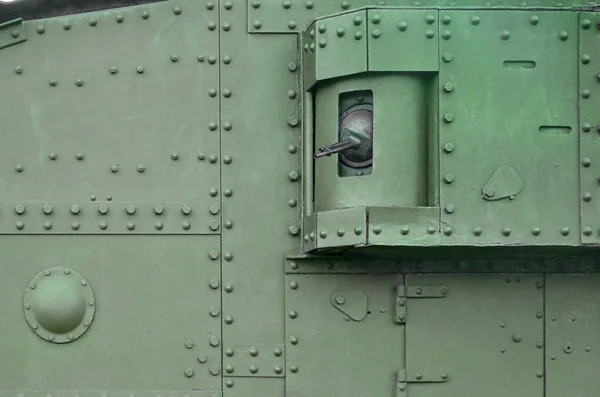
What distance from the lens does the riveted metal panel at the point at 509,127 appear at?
373 centimetres

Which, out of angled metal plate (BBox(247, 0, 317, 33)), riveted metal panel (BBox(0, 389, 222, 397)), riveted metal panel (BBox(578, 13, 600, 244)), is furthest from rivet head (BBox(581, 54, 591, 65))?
riveted metal panel (BBox(0, 389, 222, 397))

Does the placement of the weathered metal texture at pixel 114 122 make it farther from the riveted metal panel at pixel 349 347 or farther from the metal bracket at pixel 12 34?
the riveted metal panel at pixel 349 347

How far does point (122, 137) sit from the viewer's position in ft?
13.8

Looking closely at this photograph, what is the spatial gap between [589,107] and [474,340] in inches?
44.4

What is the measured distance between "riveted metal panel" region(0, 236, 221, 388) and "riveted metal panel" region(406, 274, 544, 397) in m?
0.90

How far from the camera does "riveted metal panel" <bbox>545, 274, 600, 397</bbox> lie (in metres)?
4.12

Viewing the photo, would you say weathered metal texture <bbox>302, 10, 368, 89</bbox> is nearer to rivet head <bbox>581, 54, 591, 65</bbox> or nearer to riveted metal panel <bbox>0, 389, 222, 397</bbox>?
rivet head <bbox>581, 54, 591, 65</bbox>

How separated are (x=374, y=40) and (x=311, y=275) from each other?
1.08m

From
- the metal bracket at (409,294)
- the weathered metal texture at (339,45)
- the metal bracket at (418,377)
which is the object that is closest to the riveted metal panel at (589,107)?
the metal bracket at (409,294)

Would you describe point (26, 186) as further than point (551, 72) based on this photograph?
Yes

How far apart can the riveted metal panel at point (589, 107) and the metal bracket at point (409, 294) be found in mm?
749

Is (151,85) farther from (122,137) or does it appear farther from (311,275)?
(311,275)

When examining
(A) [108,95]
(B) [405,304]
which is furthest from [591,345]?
(A) [108,95]

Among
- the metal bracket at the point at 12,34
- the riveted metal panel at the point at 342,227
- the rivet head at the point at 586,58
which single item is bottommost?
the riveted metal panel at the point at 342,227
